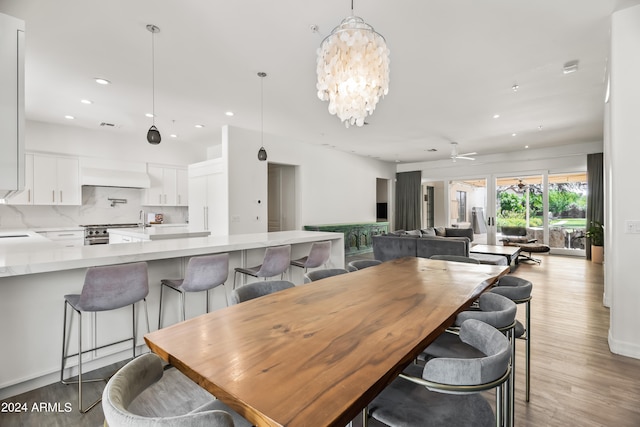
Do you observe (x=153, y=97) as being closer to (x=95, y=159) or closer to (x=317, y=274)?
(x=95, y=159)

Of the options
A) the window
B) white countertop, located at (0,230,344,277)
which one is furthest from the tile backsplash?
the window

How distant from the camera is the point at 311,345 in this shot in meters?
1.13

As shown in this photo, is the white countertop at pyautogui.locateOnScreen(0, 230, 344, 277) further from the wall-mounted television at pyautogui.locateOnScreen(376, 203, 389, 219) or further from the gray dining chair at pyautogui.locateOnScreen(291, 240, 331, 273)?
the wall-mounted television at pyautogui.locateOnScreen(376, 203, 389, 219)

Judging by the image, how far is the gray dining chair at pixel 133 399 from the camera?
706mm

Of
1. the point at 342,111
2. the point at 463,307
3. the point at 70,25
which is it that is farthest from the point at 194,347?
the point at 70,25

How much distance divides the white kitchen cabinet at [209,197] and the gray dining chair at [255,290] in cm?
392

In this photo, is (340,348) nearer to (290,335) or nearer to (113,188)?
(290,335)

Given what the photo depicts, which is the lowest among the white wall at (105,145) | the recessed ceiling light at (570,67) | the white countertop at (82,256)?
the white countertop at (82,256)

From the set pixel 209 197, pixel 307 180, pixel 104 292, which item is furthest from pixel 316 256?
pixel 307 180

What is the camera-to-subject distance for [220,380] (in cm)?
90

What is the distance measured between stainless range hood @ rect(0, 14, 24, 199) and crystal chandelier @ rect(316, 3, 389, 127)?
6.15 ft

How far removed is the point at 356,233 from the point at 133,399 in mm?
7477

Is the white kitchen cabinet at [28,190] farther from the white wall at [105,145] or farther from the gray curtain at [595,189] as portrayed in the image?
the gray curtain at [595,189]

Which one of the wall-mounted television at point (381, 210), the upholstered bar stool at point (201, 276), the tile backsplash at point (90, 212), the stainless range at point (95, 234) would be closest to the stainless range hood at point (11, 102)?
the upholstered bar stool at point (201, 276)
